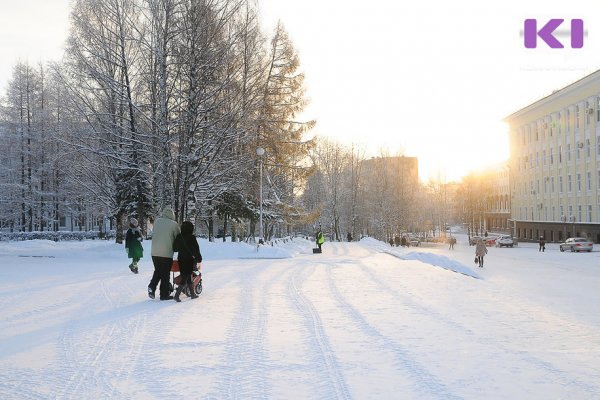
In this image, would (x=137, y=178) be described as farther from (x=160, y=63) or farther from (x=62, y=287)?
(x=62, y=287)

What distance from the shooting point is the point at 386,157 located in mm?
79500

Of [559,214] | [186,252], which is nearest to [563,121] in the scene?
[559,214]

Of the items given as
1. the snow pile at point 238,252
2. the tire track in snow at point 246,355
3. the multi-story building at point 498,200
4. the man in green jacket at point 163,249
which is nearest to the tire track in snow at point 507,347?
the tire track in snow at point 246,355

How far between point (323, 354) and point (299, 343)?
67 centimetres

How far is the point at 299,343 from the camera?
7082mm

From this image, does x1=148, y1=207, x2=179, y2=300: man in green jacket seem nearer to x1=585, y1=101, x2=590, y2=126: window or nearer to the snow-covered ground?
the snow-covered ground

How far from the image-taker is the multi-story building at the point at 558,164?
5669 cm

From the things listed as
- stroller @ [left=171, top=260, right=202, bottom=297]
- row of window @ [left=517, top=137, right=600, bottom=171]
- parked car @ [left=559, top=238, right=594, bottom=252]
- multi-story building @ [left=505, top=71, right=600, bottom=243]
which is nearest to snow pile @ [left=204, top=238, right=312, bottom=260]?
stroller @ [left=171, top=260, right=202, bottom=297]

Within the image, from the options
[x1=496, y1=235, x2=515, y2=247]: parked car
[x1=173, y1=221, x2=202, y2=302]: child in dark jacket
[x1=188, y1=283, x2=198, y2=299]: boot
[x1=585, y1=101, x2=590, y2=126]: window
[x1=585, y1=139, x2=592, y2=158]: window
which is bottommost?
→ [x1=496, y1=235, x2=515, y2=247]: parked car

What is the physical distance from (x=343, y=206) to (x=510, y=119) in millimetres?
29487

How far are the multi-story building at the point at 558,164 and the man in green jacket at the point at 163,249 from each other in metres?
53.4

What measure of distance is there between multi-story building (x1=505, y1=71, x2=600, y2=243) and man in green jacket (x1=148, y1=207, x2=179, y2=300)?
53.4 meters

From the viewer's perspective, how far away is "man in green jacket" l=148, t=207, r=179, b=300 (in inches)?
422

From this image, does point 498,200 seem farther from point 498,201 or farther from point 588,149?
point 588,149
